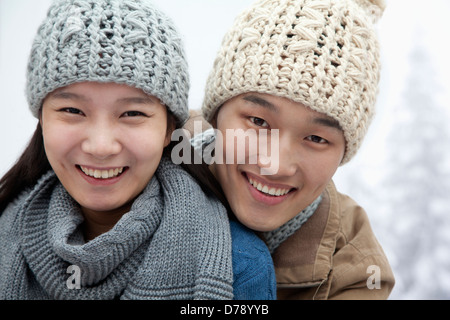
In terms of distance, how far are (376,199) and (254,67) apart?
1.45 metres

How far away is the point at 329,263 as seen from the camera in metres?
1.51

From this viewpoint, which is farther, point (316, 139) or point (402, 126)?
point (402, 126)

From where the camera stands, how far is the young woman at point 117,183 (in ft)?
3.74

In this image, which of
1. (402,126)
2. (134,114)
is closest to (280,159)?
(134,114)

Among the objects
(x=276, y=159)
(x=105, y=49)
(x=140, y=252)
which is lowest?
(x=140, y=252)

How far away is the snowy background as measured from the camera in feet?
7.22

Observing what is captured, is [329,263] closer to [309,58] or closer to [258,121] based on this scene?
[258,121]

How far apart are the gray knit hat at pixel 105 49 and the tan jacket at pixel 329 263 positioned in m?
0.67

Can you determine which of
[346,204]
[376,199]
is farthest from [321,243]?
[376,199]

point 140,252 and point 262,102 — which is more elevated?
point 262,102

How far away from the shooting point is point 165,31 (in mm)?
1242

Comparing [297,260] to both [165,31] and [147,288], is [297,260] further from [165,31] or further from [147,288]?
[165,31]

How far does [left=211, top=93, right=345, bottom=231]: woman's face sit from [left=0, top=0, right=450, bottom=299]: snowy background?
0.81 m

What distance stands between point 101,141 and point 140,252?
318 mm
